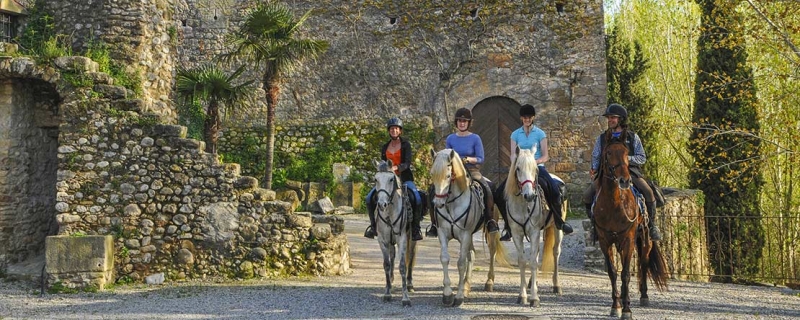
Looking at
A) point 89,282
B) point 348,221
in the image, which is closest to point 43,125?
point 89,282

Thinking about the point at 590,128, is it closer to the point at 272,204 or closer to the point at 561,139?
the point at 561,139

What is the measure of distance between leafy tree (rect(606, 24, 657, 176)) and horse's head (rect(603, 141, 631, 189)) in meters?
14.4

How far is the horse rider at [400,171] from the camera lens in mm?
9688

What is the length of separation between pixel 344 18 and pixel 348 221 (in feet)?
20.1

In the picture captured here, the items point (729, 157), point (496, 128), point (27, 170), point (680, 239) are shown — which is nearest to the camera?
point (27, 170)

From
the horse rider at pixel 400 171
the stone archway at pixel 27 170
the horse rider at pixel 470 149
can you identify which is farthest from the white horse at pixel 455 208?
the stone archway at pixel 27 170

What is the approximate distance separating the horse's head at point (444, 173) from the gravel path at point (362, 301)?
1271 mm

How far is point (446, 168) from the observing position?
8.65m

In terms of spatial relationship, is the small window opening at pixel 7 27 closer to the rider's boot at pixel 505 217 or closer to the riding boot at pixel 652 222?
the rider's boot at pixel 505 217

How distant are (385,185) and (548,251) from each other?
8.39ft

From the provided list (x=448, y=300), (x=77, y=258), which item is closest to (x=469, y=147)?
(x=448, y=300)

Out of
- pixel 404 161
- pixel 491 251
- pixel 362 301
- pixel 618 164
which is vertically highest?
pixel 404 161

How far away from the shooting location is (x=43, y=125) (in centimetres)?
1208

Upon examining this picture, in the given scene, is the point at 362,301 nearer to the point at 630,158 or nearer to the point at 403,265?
the point at 403,265
